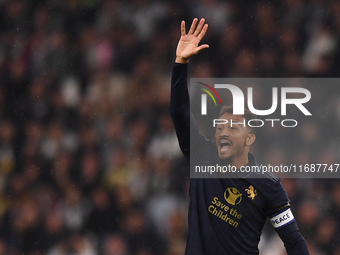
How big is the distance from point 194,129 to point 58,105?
1.73 meters

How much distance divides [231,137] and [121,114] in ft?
4.63

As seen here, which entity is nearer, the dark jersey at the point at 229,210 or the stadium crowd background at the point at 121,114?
the dark jersey at the point at 229,210

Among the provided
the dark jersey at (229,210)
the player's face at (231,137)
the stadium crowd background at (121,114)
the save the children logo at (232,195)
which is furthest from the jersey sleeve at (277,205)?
the stadium crowd background at (121,114)

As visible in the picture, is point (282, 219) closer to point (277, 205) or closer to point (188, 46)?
point (277, 205)

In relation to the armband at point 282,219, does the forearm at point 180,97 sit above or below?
above

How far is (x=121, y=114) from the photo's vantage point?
3.21m

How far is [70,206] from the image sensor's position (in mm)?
3129

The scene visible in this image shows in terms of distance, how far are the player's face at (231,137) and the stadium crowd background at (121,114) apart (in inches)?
45.8

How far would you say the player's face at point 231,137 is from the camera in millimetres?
1914

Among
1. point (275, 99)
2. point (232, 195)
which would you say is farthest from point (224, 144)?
point (275, 99)

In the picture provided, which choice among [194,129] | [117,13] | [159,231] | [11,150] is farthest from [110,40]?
[194,129]

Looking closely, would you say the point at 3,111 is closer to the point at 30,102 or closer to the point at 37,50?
the point at 30,102

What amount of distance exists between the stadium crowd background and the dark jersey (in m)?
1.27

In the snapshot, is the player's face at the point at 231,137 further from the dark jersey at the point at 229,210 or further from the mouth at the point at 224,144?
the dark jersey at the point at 229,210
